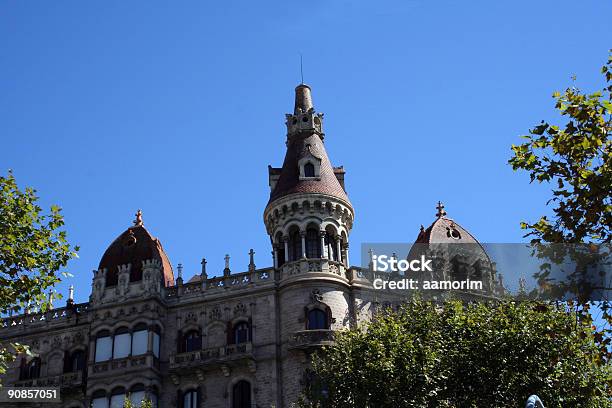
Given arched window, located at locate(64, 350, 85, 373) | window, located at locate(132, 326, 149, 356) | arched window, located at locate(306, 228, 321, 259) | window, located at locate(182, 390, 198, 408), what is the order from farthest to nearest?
arched window, located at locate(64, 350, 85, 373) → arched window, located at locate(306, 228, 321, 259) → window, located at locate(132, 326, 149, 356) → window, located at locate(182, 390, 198, 408)

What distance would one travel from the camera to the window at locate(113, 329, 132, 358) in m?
52.0

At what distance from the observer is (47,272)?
31.9 metres

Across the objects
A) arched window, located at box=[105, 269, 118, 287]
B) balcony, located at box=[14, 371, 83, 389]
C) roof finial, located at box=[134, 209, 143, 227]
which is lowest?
balcony, located at box=[14, 371, 83, 389]

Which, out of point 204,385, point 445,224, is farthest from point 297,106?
point 204,385

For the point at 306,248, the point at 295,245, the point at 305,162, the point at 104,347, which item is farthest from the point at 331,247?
the point at 104,347

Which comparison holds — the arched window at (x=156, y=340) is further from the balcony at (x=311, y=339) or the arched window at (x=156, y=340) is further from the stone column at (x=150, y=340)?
the balcony at (x=311, y=339)

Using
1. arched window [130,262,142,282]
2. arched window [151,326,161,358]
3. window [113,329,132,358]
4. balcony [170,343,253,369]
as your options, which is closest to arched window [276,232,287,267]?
balcony [170,343,253,369]

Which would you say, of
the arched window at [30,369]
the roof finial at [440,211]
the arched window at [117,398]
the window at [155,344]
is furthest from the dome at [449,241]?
the arched window at [30,369]

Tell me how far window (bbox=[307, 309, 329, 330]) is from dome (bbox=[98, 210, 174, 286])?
10.4 m

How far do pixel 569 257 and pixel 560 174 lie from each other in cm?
219

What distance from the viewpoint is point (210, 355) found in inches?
2010

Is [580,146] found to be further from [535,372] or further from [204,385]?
[204,385]

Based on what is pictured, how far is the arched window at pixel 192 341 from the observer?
2078 inches

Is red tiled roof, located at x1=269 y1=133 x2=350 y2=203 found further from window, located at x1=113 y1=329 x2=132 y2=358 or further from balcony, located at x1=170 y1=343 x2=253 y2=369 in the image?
window, located at x1=113 y1=329 x2=132 y2=358
